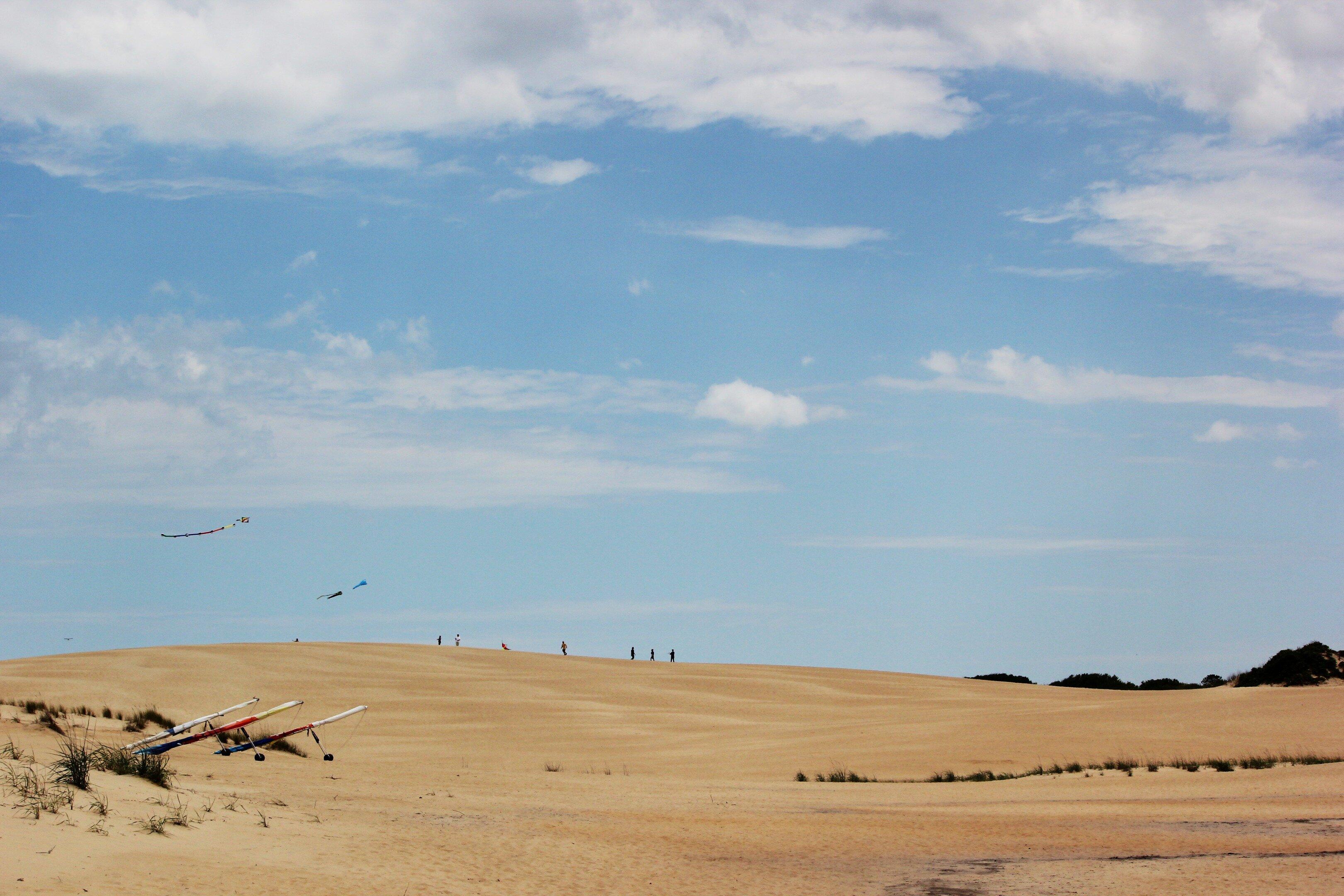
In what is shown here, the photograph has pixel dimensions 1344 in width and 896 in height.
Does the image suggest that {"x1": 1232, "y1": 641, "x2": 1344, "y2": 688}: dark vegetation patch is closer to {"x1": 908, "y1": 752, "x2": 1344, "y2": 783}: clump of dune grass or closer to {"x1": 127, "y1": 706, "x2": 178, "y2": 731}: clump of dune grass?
{"x1": 908, "y1": 752, "x2": 1344, "y2": 783}: clump of dune grass

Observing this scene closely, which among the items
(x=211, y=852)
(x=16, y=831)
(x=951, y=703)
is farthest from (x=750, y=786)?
(x=951, y=703)

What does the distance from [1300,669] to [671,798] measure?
24.3 metres

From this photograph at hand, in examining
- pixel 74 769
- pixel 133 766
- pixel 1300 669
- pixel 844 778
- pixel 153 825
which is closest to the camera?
pixel 153 825

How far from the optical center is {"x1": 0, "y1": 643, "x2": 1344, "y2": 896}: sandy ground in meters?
11.1

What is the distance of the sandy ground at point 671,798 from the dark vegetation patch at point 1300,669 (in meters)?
2.12

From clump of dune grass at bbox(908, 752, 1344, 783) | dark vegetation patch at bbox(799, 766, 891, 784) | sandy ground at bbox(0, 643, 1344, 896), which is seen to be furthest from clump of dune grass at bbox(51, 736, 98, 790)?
clump of dune grass at bbox(908, 752, 1344, 783)

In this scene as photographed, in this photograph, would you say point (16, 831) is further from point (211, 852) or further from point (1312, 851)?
point (1312, 851)

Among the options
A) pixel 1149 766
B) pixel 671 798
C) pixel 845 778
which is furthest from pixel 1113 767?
pixel 671 798

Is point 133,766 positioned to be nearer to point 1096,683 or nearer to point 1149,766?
point 1149,766

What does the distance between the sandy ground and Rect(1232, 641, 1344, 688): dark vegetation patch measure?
83.6 inches

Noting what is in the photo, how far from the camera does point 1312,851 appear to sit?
12.4 metres

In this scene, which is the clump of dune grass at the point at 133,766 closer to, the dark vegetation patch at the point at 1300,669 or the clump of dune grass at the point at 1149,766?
the clump of dune grass at the point at 1149,766

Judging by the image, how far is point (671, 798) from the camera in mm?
19078

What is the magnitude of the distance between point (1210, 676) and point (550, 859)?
45253mm
